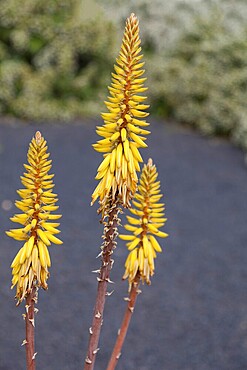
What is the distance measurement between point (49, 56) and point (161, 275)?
5.22 m

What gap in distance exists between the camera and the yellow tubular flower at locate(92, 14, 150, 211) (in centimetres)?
185

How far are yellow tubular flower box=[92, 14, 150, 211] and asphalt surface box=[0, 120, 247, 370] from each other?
7.41 ft

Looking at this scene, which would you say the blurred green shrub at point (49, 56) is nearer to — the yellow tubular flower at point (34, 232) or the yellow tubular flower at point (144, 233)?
the yellow tubular flower at point (144, 233)

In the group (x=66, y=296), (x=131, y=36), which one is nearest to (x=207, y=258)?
(x=66, y=296)

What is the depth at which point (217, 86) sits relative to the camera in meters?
9.57

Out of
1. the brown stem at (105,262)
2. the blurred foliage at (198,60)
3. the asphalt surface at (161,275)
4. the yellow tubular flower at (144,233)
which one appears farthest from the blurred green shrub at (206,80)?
the brown stem at (105,262)

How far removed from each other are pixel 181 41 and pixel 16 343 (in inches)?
285

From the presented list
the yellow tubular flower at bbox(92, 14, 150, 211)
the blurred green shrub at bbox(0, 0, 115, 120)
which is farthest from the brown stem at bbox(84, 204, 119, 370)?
the blurred green shrub at bbox(0, 0, 115, 120)

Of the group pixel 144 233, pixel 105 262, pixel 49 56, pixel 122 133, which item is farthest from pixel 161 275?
pixel 49 56

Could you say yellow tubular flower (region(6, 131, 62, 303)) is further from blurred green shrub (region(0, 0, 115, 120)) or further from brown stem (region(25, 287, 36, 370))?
blurred green shrub (region(0, 0, 115, 120))

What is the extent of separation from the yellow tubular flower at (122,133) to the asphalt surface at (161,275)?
88.9 inches

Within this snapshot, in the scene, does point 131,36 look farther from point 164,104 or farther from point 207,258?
point 164,104

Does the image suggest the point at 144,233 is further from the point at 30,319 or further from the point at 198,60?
the point at 198,60

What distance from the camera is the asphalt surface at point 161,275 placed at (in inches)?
167
